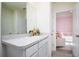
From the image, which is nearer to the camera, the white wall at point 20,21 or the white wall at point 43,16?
the white wall at point 20,21

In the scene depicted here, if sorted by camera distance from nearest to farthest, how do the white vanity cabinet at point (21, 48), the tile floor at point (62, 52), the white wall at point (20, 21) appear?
1. the white vanity cabinet at point (21, 48)
2. the white wall at point (20, 21)
3. the tile floor at point (62, 52)

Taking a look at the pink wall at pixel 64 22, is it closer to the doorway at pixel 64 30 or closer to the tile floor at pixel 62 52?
the doorway at pixel 64 30

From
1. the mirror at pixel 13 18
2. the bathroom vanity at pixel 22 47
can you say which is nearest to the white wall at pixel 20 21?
the mirror at pixel 13 18

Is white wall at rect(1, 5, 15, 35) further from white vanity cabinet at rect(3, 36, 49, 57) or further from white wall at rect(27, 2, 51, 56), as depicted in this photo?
white wall at rect(27, 2, 51, 56)

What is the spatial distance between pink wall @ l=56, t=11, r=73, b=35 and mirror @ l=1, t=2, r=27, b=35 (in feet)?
1.76

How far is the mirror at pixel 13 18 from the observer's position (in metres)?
1.37

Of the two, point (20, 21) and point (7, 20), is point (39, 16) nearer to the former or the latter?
point (20, 21)

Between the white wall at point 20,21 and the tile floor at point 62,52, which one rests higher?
the white wall at point 20,21

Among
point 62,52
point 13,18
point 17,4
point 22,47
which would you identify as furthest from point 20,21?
point 62,52

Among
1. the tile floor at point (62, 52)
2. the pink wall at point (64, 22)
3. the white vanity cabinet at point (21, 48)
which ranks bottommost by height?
the tile floor at point (62, 52)

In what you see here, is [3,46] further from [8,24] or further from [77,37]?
[77,37]

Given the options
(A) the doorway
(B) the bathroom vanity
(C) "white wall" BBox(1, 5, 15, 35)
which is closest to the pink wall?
(A) the doorway

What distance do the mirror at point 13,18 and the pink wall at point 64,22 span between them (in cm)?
54

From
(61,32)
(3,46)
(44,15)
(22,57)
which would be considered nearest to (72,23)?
(61,32)
